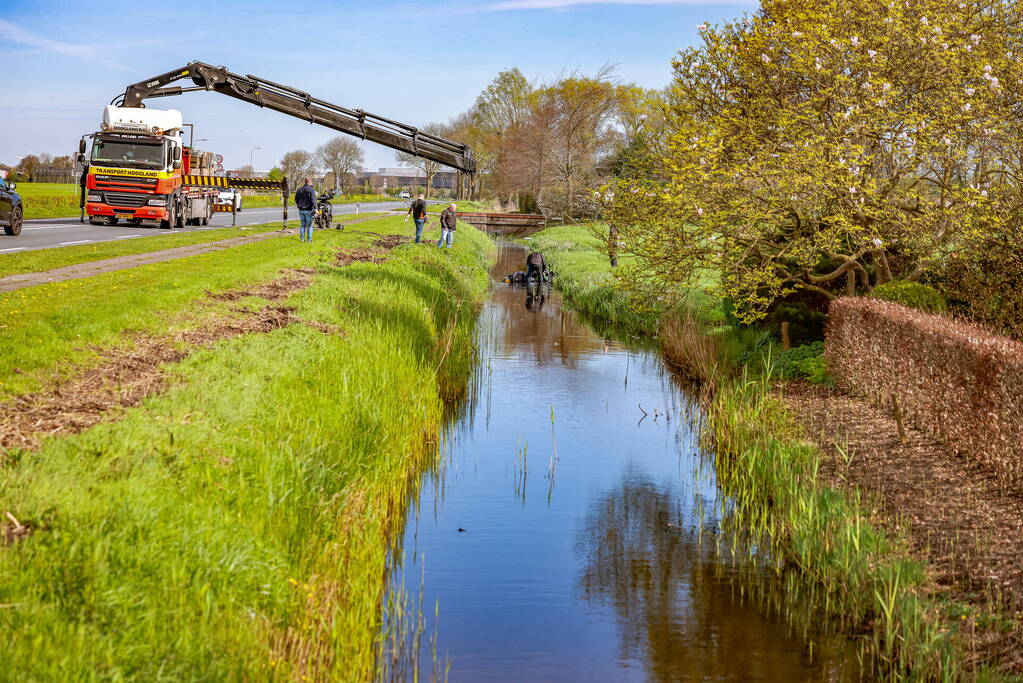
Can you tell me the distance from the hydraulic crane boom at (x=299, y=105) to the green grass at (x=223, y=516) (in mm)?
16666

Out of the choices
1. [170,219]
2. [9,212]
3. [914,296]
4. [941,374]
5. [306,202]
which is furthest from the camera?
[170,219]

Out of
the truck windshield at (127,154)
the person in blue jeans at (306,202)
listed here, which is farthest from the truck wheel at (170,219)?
the person in blue jeans at (306,202)

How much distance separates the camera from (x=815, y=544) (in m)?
9.48

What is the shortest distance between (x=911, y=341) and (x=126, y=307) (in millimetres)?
10143

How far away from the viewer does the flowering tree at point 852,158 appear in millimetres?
16266

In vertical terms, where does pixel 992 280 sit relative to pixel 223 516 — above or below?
above

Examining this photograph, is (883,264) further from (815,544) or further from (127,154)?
(127,154)

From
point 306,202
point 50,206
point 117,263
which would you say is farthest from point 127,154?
point 50,206

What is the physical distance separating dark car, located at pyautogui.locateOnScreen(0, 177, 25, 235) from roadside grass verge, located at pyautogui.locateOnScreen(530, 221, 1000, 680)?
21.2 meters

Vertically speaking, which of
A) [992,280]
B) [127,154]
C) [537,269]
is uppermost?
[127,154]

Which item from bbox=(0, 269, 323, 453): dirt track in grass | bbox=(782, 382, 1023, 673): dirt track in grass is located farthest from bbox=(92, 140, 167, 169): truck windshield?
bbox=(782, 382, 1023, 673): dirt track in grass

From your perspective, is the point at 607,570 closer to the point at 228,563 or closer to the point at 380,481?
the point at 380,481

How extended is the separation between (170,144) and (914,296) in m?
27.6

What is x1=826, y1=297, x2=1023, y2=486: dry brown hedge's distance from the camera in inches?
372
